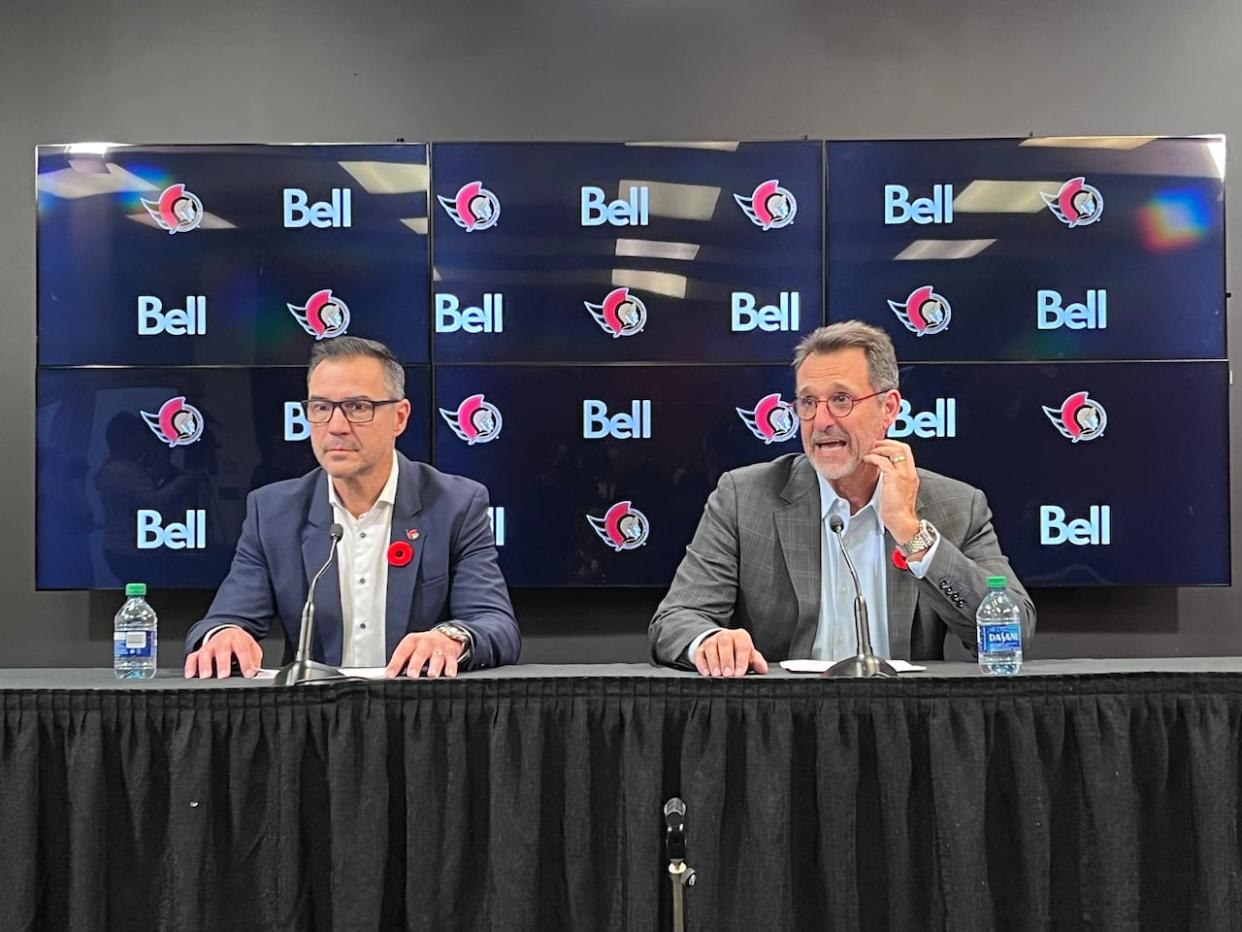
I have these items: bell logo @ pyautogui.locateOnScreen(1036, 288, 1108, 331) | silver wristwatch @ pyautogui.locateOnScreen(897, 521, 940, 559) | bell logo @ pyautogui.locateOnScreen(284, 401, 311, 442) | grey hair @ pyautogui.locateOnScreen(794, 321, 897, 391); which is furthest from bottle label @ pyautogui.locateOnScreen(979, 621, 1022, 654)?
bell logo @ pyautogui.locateOnScreen(284, 401, 311, 442)

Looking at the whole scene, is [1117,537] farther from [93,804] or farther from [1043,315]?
[93,804]

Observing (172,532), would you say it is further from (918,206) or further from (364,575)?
(918,206)

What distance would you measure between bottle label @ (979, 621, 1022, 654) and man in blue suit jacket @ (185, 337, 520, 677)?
3.07 feet

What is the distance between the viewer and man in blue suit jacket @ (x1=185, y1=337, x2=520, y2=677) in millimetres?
2340

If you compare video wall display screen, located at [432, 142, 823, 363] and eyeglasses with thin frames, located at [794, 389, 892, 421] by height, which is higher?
video wall display screen, located at [432, 142, 823, 363]

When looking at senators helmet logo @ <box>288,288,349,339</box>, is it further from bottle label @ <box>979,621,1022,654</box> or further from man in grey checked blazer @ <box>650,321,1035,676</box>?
bottle label @ <box>979,621,1022,654</box>

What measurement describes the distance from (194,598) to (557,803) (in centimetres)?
183

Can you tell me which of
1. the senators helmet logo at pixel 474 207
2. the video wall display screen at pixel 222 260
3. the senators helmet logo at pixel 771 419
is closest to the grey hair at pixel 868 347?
the senators helmet logo at pixel 771 419

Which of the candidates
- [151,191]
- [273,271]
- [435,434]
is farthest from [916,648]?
[151,191]

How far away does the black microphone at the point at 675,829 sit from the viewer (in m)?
1.60

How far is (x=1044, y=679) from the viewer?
170 cm

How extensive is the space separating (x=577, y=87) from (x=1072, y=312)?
4.87ft

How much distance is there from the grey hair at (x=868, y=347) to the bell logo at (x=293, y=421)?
138 cm

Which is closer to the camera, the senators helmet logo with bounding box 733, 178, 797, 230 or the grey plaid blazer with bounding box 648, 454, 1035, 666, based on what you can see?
the grey plaid blazer with bounding box 648, 454, 1035, 666
